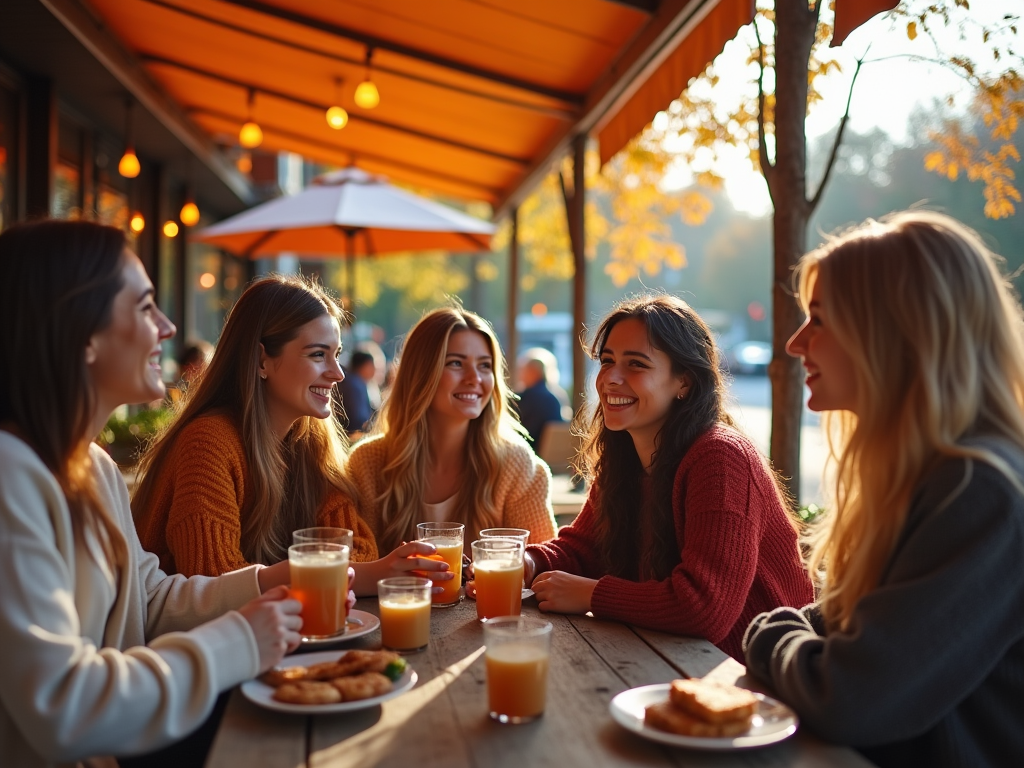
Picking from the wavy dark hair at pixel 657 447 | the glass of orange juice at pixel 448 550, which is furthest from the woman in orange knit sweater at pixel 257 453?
the wavy dark hair at pixel 657 447

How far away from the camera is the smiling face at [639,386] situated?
2838 mm

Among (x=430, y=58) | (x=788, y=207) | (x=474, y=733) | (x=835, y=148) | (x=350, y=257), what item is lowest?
(x=474, y=733)

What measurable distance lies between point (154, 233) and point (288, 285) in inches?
332

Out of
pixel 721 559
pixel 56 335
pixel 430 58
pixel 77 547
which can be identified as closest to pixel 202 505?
pixel 77 547

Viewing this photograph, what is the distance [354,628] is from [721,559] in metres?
0.93

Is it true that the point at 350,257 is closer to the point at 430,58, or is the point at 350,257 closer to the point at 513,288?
the point at 513,288

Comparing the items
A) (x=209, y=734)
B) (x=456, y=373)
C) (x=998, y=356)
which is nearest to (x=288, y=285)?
(x=456, y=373)

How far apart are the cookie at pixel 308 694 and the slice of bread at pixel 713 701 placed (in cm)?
62

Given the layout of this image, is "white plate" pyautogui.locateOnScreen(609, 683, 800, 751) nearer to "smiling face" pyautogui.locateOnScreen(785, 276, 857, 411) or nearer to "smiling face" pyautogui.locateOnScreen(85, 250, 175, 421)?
"smiling face" pyautogui.locateOnScreen(785, 276, 857, 411)

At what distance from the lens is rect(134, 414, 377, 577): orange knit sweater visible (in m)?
2.68

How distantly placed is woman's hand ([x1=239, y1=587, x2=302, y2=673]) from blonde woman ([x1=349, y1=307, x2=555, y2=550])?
160 centimetres

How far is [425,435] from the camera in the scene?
12.1 ft

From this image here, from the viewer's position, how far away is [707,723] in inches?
62.7

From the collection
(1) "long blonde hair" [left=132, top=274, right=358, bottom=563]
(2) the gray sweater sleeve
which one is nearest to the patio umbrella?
(1) "long blonde hair" [left=132, top=274, right=358, bottom=563]
